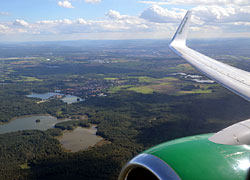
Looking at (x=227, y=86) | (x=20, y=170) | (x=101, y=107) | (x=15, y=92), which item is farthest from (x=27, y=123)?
(x=227, y=86)

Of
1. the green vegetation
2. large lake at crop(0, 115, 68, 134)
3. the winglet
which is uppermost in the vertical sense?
the winglet

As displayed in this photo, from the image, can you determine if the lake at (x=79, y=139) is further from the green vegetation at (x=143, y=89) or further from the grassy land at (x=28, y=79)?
the grassy land at (x=28, y=79)

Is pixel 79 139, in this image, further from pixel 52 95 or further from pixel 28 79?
pixel 28 79

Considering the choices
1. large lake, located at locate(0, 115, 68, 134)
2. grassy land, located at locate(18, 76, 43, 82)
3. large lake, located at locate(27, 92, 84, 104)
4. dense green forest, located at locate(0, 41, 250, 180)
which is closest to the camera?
dense green forest, located at locate(0, 41, 250, 180)

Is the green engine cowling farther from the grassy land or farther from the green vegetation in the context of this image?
the grassy land

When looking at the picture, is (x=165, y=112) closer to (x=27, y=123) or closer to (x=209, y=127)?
(x=209, y=127)

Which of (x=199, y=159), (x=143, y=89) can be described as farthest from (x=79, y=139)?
(x=199, y=159)

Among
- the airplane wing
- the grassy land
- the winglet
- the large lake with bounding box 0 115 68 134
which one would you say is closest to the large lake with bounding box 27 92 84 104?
the large lake with bounding box 0 115 68 134
